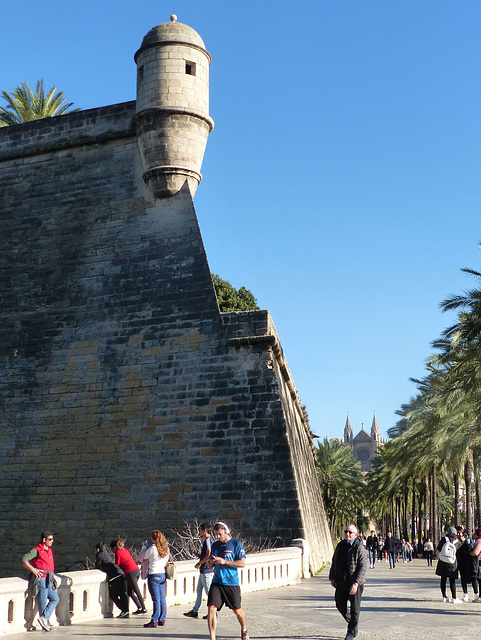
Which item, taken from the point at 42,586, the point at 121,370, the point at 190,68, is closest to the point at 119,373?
the point at 121,370

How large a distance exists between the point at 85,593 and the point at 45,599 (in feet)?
3.04

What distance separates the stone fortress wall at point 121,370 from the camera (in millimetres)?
15688

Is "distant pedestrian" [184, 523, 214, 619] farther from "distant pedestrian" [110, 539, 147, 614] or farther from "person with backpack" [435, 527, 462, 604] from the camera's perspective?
"person with backpack" [435, 527, 462, 604]

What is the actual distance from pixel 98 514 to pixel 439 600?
25.9 feet

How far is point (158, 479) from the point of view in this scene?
15992 millimetres

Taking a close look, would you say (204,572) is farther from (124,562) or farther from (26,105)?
(26,105)

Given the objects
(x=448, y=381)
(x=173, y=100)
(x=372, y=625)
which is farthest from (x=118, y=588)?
(x=448, y=381)

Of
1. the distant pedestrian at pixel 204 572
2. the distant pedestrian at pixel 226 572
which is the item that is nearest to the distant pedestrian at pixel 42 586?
the distant pedestrian at pixel 204 572

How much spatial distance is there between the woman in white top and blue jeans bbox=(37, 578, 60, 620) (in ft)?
3.70

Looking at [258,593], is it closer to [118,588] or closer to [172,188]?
[118,588]

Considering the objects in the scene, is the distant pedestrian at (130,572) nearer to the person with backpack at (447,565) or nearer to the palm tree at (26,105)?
the person with backpack at (447,565)

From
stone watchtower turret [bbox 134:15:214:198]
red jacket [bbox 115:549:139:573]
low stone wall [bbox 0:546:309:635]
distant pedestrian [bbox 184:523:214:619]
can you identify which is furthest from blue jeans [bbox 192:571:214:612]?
stone watchtower turret [bbox 134:15:214:198]

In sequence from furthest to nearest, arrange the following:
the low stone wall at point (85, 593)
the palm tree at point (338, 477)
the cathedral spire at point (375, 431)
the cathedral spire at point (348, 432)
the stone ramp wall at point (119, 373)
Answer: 1. the cathedral spire at point (348, 432)
2. the cathedral spire at point (375, 431)
3. the palm tree at point (338, 477)
4. the stone ramp wall at point (119, 373)
5. the low stone wall at point (85, 593)

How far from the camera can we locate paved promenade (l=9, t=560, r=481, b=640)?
7727 mm
